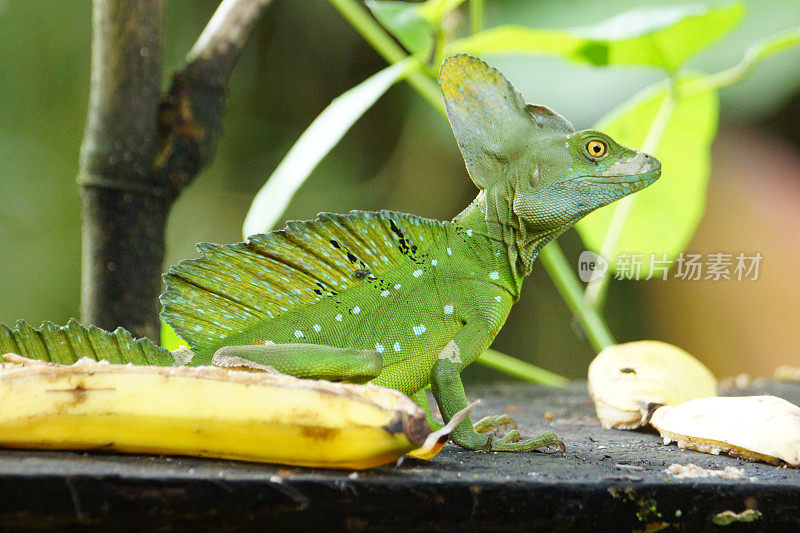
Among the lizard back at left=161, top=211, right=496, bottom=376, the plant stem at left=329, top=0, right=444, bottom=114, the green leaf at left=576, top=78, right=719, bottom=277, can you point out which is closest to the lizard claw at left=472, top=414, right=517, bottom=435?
the lizard back at left=161, top=211, right=496, bottom=376

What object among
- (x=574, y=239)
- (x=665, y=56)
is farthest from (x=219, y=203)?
(x=665, y=56)

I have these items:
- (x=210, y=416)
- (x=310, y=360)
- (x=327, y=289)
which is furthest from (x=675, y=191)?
(x=210, y=416)

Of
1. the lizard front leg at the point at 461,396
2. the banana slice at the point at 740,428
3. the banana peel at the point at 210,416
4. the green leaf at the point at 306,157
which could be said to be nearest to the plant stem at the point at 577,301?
the green leaf at the point at 306,157

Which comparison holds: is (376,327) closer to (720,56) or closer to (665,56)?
(665,56)
